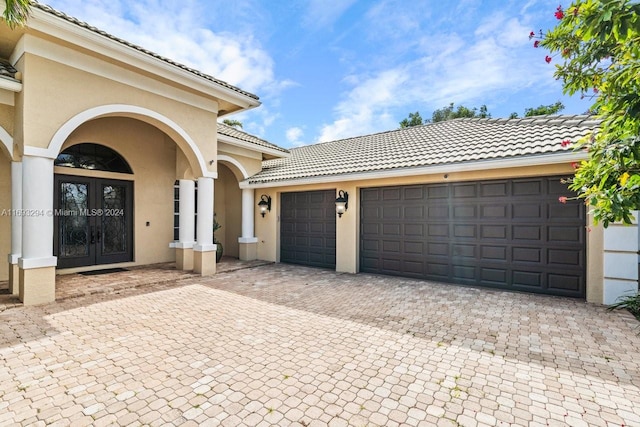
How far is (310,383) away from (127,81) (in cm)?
800

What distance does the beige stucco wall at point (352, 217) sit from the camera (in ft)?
21.2

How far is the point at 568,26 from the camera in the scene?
306 centimetres

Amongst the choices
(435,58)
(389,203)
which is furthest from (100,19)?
(435,58)

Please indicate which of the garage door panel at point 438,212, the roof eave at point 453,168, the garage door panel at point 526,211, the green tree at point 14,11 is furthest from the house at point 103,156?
the garage door panel at point 526,211

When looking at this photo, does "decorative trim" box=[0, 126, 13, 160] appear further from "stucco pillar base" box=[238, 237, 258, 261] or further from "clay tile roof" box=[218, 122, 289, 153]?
"stucco pillar base" box=[238, 237, 258, 261]

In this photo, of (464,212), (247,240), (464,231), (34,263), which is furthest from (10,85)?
(464,231)

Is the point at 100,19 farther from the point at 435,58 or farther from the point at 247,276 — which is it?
the point at 435,58

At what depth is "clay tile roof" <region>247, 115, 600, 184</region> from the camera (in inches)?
289

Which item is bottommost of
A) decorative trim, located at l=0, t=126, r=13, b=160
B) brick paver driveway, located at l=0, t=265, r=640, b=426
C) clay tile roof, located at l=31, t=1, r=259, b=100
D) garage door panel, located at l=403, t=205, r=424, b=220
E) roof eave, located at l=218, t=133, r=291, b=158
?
brick paver driveway, located at l=0, t=265, r=640, b=426

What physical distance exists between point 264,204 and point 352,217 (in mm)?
3914

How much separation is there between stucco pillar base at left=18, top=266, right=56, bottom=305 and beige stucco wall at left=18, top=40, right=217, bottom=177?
2.58m

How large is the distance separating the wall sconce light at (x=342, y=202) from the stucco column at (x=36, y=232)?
7292 millimetres

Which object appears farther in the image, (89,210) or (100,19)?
(89,210)

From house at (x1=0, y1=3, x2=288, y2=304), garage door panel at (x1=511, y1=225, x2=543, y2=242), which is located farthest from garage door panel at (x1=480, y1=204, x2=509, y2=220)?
house at (x1=0, y1=3, x2=288, y2=304)
